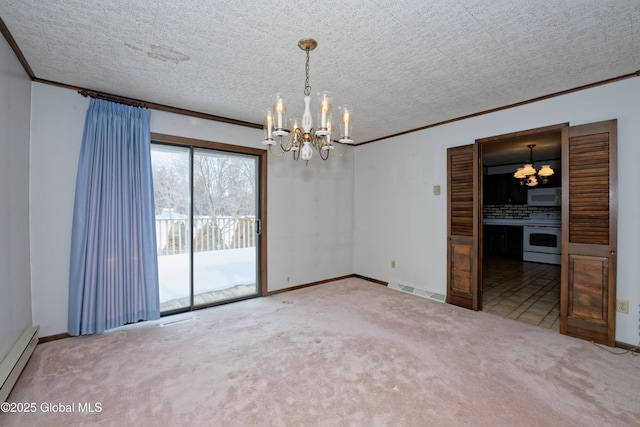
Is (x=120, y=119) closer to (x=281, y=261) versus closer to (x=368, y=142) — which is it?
(x=281, y=261)

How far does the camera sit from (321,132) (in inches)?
77.5

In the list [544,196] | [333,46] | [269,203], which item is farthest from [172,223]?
[544,196]

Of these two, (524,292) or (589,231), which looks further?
(524,292)

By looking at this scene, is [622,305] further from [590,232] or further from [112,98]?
[112,98]

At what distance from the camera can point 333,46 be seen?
217 cm

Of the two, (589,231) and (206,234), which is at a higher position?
(589,231)

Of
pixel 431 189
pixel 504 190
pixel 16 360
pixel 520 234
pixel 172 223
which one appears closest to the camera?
pixel 16 360

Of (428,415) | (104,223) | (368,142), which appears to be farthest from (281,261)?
(428,415)

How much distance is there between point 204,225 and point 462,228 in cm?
351

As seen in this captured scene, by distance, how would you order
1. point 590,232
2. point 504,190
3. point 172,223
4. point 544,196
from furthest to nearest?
point 504,190 → point 544,196 → point 172,223 → point 590,232

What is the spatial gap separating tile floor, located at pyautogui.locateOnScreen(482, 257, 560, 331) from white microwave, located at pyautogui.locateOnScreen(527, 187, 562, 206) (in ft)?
4.96

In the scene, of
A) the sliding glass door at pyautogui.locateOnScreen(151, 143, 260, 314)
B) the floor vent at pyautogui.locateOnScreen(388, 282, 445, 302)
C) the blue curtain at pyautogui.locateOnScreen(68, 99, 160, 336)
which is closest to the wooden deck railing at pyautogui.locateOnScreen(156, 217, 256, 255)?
the sliding glass door at pyautogui.locateOnScreen(151, 143, 260, 314)

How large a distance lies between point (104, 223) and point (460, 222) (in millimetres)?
4296

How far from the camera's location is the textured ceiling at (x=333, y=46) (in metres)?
1.79
